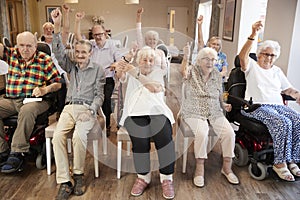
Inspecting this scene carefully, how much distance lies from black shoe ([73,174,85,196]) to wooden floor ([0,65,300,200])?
0.04 m

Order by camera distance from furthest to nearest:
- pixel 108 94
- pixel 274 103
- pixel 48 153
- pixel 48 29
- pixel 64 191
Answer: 1. pixel 48 29
2. pixel 108 94
3. pixel 274 103
4. pixel 48 153
5. pixel 64 191

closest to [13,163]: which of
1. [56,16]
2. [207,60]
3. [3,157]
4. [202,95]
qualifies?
[3,157]

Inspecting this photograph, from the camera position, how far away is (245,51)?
7.72ft

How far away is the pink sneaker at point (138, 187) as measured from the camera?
209 cm

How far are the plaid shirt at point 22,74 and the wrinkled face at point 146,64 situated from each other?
0.91m

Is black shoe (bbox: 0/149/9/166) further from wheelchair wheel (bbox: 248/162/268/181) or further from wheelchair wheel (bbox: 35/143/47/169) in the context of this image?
wheelchair wheel (bbox: 248/162/268/181)

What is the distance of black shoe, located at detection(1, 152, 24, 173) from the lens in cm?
222

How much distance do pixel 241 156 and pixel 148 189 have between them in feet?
3.03

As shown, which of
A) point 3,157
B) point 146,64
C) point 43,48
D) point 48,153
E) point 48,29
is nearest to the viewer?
point 146,64

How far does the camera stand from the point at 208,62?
7.44ft

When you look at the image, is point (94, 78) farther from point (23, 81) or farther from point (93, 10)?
point (93, 10)

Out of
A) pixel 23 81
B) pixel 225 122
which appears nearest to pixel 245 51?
pixel 225 122

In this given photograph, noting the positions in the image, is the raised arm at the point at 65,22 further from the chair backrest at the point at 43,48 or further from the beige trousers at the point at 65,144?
the beige trousers at the point at 65,144

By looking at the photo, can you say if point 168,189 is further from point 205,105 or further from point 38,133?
point 38,133
